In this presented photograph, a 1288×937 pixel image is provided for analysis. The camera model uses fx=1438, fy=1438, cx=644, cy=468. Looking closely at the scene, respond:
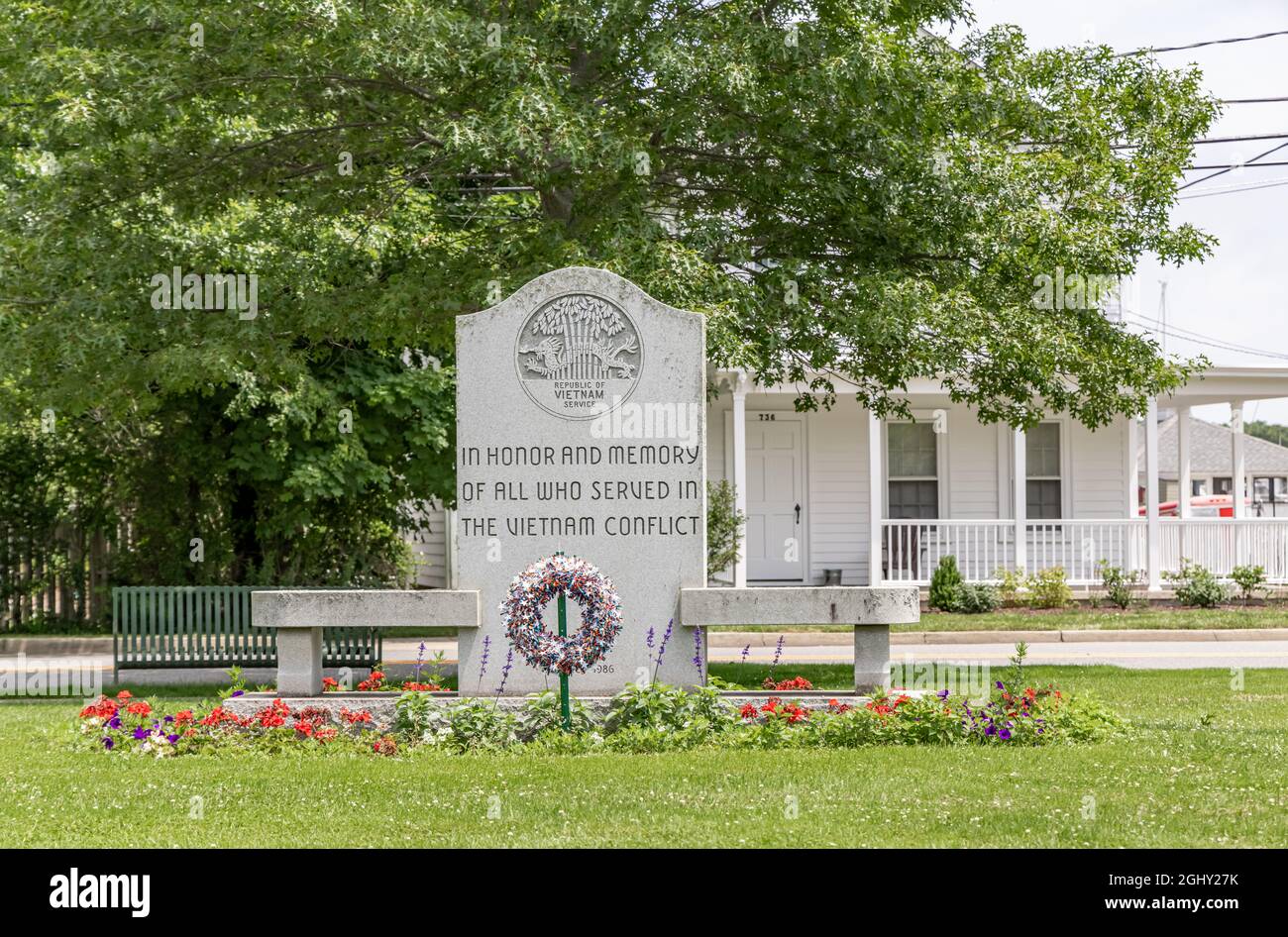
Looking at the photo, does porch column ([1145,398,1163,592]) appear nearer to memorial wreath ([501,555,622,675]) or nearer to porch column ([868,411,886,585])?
porch column ([868,411,886,585])

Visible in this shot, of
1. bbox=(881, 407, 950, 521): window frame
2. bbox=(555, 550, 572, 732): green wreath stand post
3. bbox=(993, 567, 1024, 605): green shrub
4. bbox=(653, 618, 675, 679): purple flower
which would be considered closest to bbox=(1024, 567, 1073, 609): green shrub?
bbox=(993, 567, 1024, 605): green shrub

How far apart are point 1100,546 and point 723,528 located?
695 cm

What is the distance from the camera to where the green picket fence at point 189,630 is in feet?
49.8

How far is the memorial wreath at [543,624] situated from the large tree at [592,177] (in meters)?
2.68

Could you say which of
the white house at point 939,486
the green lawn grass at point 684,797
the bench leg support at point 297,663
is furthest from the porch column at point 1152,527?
the bench leg support at point 297,663

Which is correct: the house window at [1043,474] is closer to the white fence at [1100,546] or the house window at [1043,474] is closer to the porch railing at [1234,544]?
the white fence at [1100,546]

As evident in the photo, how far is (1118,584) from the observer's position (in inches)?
906

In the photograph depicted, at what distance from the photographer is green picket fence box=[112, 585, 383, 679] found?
15164mm

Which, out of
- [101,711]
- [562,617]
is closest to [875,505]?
[562,617]

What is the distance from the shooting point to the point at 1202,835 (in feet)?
21.7

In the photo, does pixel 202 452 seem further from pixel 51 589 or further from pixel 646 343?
pixel 646 343

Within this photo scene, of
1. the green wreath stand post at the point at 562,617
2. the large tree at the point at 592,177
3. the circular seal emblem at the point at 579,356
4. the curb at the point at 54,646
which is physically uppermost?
the large tree at the point at 592,177

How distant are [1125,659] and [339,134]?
10.6 metres

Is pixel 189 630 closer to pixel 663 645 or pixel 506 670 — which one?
pixel 506 670
